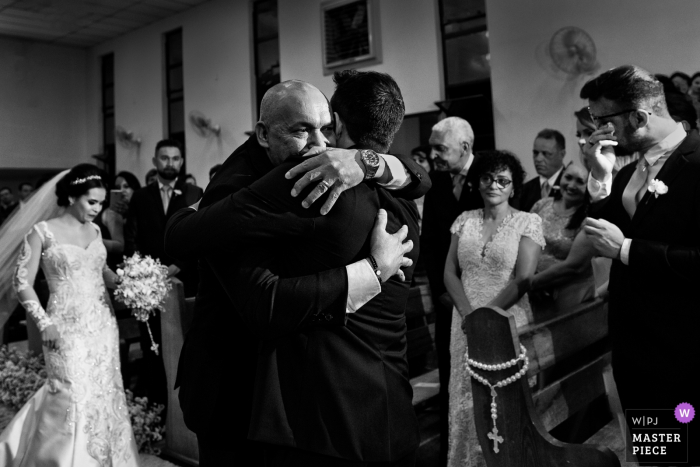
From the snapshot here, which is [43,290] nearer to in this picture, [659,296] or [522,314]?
[522,314]

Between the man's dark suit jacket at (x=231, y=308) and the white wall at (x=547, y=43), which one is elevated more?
the white wall at (x=547, y=43)

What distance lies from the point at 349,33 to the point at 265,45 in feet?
6.96

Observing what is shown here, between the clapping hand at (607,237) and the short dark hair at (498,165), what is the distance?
932mm

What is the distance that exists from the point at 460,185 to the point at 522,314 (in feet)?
2.87

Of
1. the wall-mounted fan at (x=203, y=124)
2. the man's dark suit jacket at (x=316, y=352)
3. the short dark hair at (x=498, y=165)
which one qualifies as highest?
the wall-mounted fan at (x=203, y=124)

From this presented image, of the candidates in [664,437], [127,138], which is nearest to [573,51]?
[664,437]

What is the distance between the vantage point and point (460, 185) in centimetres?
356

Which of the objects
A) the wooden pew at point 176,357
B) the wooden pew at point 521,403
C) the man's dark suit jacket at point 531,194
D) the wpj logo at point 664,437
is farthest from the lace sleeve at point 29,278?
the man's dark suit jacket at point 531,194

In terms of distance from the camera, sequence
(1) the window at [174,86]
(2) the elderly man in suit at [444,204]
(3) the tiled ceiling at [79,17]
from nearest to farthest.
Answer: (2) the elderly man in suit at [444,204], (3) the tiled ceiling at [79,17], (1) the window at [174,86]

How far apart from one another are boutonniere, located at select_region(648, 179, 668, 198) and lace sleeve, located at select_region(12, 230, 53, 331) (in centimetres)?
317

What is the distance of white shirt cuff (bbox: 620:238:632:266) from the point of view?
84.4 inches

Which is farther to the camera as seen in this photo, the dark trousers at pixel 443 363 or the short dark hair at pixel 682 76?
the short dark hair at pixel 682 76

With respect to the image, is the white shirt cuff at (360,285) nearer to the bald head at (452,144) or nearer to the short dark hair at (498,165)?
the short dark hair at (498,165)

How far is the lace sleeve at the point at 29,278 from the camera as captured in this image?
3391 millimetres
